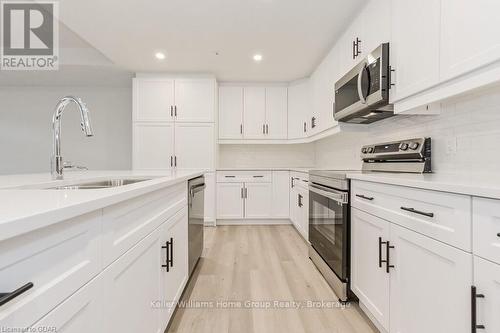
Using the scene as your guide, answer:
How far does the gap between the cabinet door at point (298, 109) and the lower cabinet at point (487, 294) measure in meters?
3.53

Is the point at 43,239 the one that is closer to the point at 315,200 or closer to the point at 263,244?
the point at 315,200

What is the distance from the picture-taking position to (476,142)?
4.93ft

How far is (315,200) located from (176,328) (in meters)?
1.57

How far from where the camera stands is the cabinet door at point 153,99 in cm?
405

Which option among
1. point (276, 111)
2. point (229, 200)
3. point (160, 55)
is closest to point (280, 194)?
point (229, 200)

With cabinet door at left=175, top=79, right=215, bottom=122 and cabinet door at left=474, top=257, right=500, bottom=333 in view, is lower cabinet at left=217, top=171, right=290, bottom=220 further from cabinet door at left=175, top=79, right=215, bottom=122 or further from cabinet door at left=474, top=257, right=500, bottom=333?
cabinet door at left=474, top=257, right=500, bottom=333

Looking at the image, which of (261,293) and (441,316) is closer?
(441,316)

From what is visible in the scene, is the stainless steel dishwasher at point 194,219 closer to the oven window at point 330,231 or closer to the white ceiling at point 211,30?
the oven window at point 330,231

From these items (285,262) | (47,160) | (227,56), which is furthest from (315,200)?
(47,160)

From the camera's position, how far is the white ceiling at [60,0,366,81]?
93.4 inches

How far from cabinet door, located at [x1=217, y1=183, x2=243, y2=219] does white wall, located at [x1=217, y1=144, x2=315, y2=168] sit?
691 mm

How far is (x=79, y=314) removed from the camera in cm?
66

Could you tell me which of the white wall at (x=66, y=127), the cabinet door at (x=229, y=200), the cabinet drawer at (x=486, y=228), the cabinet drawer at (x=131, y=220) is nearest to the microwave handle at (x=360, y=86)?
the cabinet drawer at (x=486, y=228)
